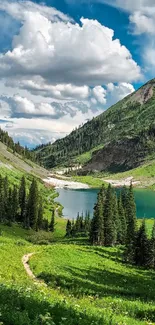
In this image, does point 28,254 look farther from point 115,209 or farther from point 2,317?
point 115,209

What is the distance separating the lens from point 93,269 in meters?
44.3

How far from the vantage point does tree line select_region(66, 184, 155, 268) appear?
63.0m

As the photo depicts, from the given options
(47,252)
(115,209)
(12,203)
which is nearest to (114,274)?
(47,252)

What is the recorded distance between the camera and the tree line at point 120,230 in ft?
207

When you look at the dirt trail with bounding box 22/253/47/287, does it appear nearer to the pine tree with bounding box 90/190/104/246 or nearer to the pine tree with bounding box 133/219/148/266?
the pine tree with bounding box 133/219/148/266

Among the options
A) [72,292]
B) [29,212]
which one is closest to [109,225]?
[29,212]

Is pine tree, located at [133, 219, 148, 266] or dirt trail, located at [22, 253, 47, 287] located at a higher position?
dirt trail, located at [22, 253, 47, 287]

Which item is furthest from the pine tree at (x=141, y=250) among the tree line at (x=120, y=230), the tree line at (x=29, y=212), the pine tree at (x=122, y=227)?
the tree line at (x=29, y=212)

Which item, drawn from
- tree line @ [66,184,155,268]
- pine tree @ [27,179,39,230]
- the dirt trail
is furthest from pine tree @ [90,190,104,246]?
the dirt trail

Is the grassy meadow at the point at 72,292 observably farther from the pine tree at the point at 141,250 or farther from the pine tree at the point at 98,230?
the pine tree at the point at 98,230

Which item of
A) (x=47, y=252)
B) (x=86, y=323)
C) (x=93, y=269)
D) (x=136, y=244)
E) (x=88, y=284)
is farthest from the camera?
(x=136, y=244)

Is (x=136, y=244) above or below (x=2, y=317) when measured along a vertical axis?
below

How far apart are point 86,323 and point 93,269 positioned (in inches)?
1247

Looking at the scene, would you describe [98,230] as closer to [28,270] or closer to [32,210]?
[32,210]
